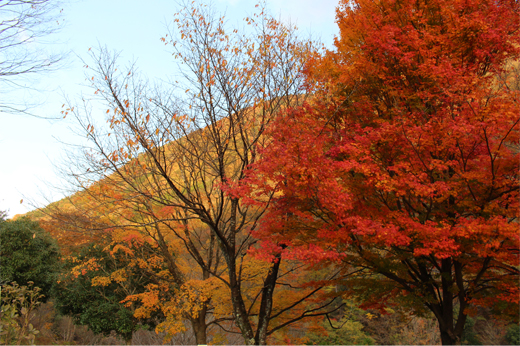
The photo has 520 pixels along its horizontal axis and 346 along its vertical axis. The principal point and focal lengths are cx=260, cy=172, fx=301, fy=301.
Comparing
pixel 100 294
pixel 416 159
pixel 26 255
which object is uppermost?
pixel 26 255

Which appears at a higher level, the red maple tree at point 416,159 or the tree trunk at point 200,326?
the red maple tree at point 416,159

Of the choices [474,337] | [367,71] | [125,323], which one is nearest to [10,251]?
[125,323]

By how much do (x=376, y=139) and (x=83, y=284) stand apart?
14.6 metres

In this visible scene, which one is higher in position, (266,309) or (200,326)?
(266,309)

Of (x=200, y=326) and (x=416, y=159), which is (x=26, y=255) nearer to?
(x=200, y=326)

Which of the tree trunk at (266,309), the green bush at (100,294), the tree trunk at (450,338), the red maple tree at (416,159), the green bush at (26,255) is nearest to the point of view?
the red maple tree at (416,159)

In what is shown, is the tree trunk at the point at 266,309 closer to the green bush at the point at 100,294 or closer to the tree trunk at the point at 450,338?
the tree trunk at the point at 450,338

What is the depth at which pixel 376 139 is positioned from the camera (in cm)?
611

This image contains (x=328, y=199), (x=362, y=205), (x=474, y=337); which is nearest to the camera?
(x=328, y=199)

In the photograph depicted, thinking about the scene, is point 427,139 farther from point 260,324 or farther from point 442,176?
point 260,324

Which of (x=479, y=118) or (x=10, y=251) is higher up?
(x=10, y=251)

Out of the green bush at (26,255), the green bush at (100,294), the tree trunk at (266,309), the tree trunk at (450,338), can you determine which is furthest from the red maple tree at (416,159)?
the green bush at (26,255)

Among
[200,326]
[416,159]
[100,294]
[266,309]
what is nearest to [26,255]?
[100,294]

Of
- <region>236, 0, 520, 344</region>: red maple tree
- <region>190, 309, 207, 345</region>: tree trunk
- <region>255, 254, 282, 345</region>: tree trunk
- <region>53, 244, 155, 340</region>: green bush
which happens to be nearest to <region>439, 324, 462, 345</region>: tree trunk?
<region>236, 0, 520, 344</region>: red maple tree
